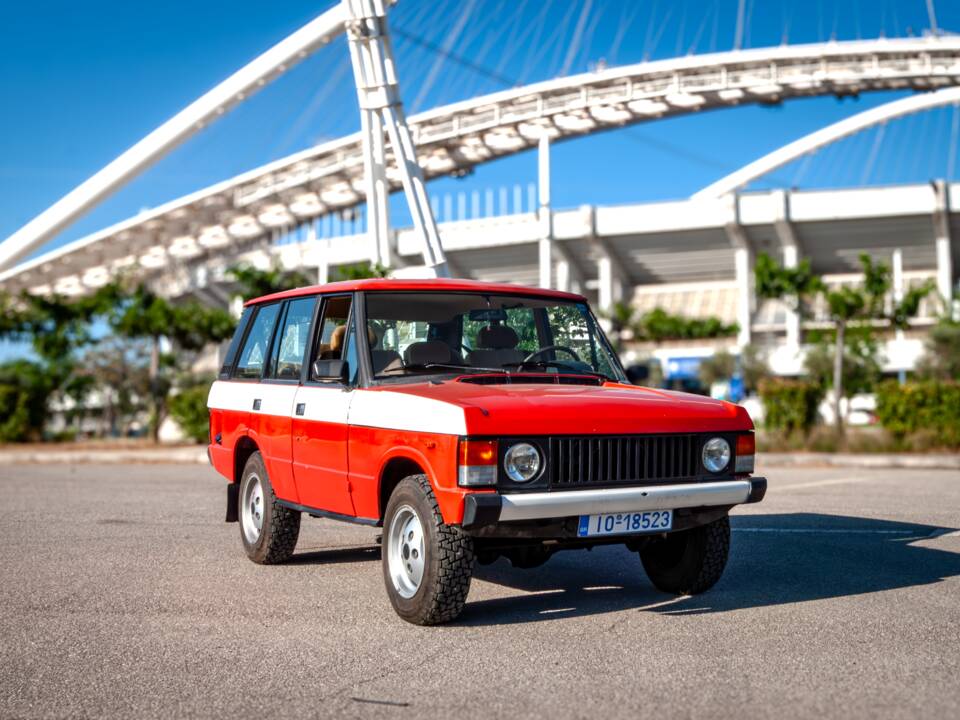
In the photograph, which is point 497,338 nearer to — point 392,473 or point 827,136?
point 392,473

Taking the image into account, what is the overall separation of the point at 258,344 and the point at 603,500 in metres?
3.49

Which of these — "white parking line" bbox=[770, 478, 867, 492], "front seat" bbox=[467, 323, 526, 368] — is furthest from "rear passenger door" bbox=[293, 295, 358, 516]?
"white parking line" bbox=[770, 478, 867, 492]

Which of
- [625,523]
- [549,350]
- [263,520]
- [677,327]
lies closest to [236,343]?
[263,520]

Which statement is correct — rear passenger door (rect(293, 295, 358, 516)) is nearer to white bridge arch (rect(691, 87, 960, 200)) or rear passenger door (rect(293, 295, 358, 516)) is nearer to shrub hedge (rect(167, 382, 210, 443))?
shrub hedge (rect(167, 382, 210, 443))

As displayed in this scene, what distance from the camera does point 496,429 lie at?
512cm

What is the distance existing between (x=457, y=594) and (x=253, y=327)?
3.46 m

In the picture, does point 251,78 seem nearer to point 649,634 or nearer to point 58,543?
point 58,543

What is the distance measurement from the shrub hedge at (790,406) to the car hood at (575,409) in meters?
15.2

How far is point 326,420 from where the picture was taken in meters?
6.41

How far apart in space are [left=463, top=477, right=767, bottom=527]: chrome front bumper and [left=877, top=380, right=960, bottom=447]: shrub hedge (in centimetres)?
1484

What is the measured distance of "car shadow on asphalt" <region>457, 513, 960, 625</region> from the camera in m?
5.95

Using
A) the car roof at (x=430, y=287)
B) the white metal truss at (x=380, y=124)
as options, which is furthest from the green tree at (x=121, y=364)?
the car roof at (x=430, y=287)

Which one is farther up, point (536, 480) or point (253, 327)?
point (253, 327)

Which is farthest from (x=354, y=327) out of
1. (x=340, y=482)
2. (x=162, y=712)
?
(x=162, y=712)
